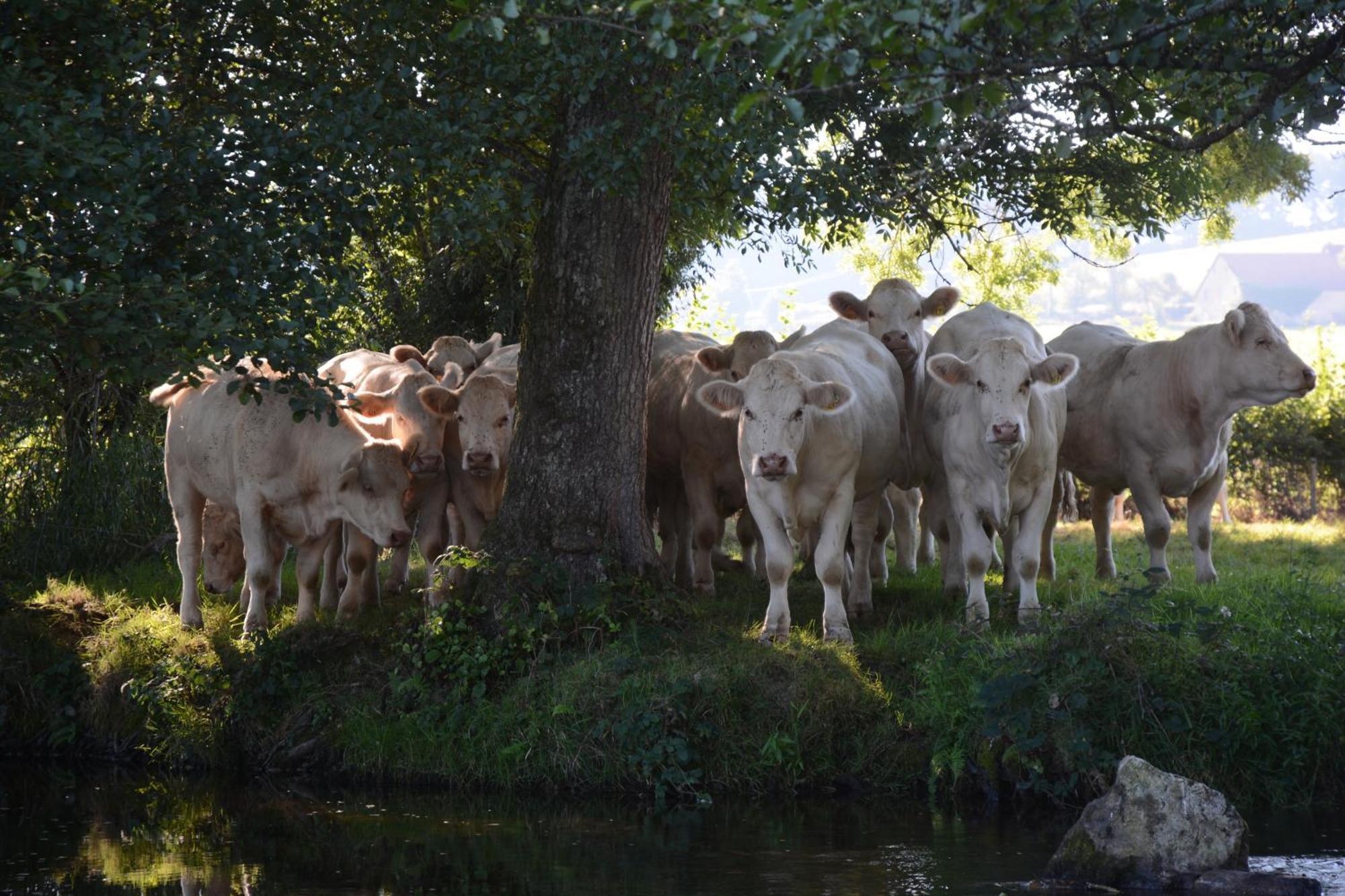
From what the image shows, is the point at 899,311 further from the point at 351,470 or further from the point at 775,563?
the point at 351,470

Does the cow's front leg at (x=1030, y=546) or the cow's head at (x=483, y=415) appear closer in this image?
the cow's front leg at (x=1030, y=546)

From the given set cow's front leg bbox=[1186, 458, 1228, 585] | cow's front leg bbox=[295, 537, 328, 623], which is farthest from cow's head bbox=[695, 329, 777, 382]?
cow's front leg bbox=[1186, 458, 1228, 585]

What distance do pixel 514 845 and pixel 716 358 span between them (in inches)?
201

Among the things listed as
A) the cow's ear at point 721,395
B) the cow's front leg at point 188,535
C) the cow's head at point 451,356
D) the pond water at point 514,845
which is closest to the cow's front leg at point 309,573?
the cow's front leg at point 188,535

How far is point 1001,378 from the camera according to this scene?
423 inches

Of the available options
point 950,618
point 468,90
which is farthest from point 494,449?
point 950,618

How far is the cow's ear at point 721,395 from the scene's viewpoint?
10.8 m

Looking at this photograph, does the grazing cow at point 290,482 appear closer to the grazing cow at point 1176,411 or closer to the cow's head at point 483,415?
the cow's head at point 483,415

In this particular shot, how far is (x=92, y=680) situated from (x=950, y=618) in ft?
20.3

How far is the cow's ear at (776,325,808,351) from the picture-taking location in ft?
44.0

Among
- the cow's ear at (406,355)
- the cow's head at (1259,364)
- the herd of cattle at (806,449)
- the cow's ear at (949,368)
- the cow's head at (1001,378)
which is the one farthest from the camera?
the cow's ear at (406,355)

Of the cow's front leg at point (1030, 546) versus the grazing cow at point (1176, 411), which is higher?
the grazing cow at point (1176, 411)

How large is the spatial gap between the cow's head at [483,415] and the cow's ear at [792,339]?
7.94 feet

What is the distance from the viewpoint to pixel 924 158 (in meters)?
12.2
